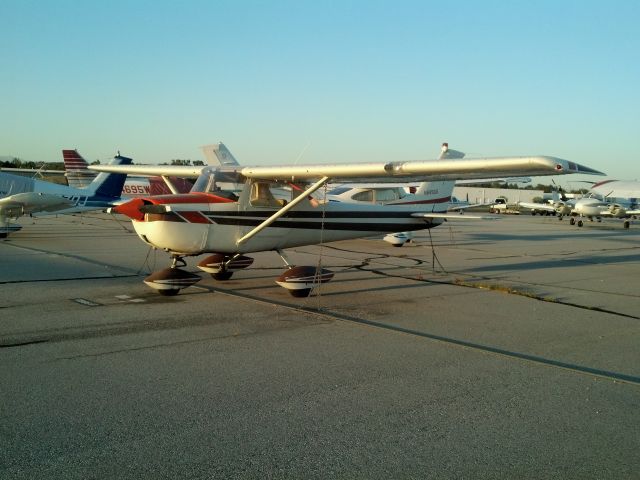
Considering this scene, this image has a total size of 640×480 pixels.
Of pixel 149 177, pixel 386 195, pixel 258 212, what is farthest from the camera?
pixel 149 177

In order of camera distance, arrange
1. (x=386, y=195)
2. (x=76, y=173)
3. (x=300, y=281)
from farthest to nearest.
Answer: (x=76, y=173), (x=386, y=195), (x=300, y=281)

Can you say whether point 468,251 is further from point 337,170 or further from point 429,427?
point 429,427

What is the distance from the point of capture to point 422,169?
7707 millimetres

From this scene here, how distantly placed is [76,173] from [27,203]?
1626 centimetres

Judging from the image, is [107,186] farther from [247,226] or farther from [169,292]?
[169,292]

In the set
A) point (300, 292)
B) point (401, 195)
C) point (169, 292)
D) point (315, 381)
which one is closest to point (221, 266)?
point (169, 292)

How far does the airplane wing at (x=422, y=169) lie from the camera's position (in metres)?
6.55

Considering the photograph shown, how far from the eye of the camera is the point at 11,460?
3.22m

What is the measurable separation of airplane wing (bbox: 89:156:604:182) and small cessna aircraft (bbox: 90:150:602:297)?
14 millimetres

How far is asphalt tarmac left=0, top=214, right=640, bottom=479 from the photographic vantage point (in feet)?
11.1

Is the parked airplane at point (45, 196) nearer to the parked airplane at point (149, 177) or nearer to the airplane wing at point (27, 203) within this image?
the airplane wing at point (27, 203)

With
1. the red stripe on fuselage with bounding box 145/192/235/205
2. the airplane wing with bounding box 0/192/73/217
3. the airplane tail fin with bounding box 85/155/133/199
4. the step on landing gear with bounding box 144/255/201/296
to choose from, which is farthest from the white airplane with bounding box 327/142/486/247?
the airplane tail fin with bounding box 85/155/133/199

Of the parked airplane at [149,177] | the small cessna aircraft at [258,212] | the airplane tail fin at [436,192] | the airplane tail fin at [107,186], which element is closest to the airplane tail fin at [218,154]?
the parked airplane at [149,177]

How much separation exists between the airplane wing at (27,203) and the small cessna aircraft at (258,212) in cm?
997
